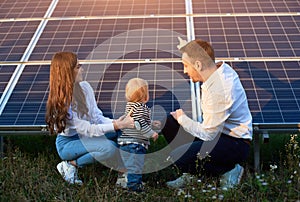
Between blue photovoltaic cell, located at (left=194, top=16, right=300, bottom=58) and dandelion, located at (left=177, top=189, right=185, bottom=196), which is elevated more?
blue photovoltaic cell, located at (left=194, top=16, right=300, bottom=58)

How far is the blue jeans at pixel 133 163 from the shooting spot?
6.08 m

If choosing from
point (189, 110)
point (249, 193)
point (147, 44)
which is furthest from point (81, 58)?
point (249, 193)

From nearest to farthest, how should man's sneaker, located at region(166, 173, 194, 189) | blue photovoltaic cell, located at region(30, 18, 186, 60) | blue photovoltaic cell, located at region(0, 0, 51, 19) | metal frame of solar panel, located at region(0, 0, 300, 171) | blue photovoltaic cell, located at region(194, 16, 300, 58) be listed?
man's sneaker, located at region(166, 173, 194, 189) → metal frame of solar panel, located at region(0, 0, 300, 171) → blue photovoltaic cell, located at region(194, 16, 300, 58) → blue photovoltaic cell, located at region(30, 18, 186, 60) → blue photovoltaic cell, located at region(0, 0, 51, 19)

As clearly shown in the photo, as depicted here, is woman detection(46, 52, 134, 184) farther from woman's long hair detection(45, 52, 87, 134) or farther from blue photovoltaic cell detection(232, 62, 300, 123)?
blue photovoltaic cell detection(232, 62, 300, 123)

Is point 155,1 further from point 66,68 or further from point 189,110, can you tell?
point 66,68

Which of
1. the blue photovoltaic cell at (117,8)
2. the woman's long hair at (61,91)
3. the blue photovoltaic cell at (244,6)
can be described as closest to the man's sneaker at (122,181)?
the woman's long hair at (61,91)

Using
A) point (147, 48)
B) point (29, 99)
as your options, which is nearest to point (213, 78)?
point (147, 48)

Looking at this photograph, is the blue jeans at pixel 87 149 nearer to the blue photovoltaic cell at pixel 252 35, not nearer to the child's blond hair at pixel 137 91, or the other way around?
the child's blond hair at pixel 137 91

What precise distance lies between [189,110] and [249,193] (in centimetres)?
144

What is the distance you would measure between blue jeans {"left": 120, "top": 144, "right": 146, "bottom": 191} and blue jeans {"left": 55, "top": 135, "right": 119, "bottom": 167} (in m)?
0.18

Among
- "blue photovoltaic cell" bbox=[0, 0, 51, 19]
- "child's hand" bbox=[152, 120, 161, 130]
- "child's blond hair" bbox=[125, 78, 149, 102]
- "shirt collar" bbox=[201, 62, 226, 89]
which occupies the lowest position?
"child's hand" bbox=[152, 120, 161, 130]

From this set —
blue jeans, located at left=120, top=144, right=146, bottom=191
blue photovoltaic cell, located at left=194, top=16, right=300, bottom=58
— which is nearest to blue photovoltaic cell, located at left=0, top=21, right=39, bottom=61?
blue photovoltaic cell, located at left=194, top=16, right=300, bottom=58

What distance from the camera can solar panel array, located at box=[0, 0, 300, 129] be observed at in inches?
281

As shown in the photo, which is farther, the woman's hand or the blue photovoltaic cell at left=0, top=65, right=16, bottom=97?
the blue photovoltaic cell at left=0, top=65, right=16, bottom=97
